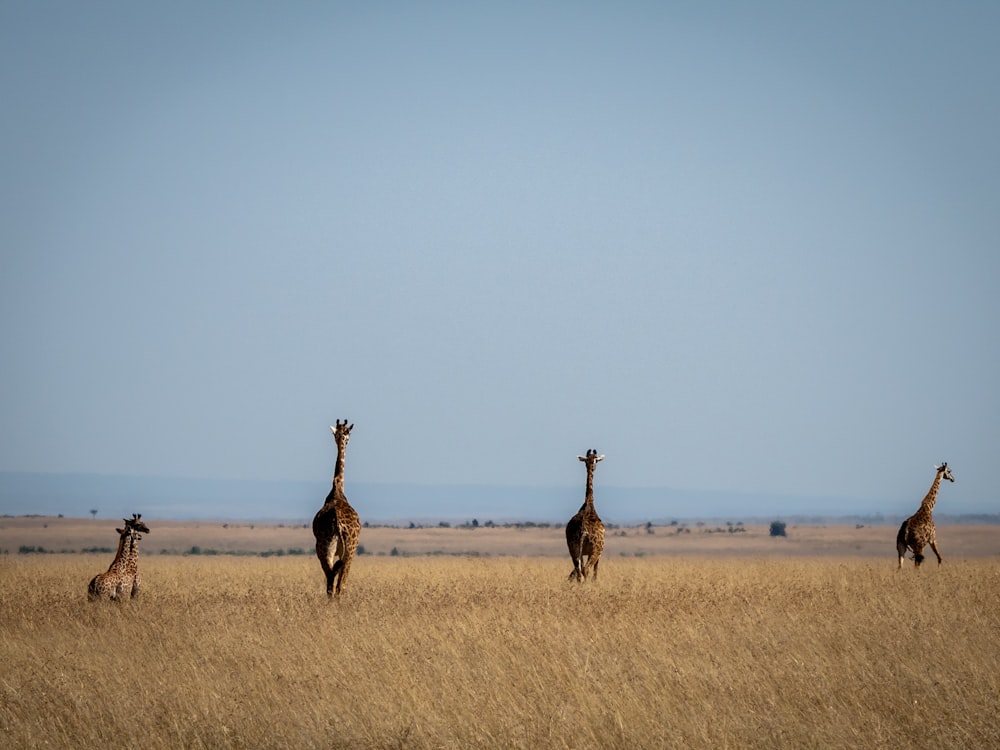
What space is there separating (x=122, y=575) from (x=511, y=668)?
788 centimetres

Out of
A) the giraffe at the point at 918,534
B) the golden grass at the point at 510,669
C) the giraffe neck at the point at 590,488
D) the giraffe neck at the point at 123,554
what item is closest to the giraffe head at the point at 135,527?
the giraffe neck at the point at 123,554

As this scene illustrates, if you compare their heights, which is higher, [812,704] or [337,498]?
[337,498]

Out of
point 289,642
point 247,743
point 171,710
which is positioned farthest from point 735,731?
point 289,642

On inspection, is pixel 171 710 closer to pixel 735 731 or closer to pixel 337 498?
pixel 735 731

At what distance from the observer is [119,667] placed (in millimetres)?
12203

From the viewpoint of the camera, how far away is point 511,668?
39.3 ft

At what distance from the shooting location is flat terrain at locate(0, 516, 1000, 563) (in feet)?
193

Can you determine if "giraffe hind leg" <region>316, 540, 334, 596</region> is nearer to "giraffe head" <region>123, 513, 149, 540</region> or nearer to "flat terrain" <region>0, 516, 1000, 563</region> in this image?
"giraffe head" <region>123, 513, 149, 540</region>

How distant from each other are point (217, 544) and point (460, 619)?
53207 mm

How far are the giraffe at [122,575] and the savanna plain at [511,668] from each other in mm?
365

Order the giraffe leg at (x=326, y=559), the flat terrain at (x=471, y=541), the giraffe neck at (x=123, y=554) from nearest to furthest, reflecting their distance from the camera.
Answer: the giraffe neck at (x=123, y=554)
the giraffe leg at (x=326, y=559)
the flat terrain at (x=471, y=541)

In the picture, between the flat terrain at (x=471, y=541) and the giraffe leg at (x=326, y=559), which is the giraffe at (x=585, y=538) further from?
the flat terrain at (x=471, y=541)

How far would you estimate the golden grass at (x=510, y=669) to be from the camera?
32.1 ft

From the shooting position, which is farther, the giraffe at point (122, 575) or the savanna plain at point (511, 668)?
the giraffe at point (122, 575)
